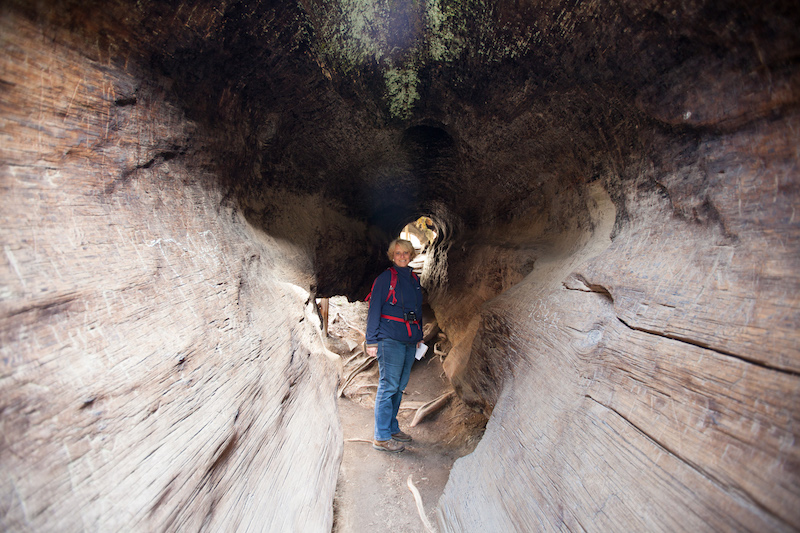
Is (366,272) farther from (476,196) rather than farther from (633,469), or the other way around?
(633,469)

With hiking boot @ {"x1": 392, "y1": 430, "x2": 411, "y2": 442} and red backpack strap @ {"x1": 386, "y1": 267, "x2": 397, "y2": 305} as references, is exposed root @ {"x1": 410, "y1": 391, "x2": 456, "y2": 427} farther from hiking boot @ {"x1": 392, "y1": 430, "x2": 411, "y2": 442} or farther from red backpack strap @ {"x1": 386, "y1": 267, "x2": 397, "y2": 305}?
red backpack strap @ {"x1": 386, "y1": 267, "x2": 397, "y2": 305}

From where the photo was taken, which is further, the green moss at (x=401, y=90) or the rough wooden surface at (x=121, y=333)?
the green moss at (x=401, y=90)

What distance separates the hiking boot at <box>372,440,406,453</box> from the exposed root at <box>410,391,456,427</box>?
0.57 metres

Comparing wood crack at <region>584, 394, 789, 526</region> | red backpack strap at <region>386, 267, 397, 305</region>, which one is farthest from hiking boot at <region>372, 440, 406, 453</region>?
wood crack at <region>584, 394, 789, 526</region>

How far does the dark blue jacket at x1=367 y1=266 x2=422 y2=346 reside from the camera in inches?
111

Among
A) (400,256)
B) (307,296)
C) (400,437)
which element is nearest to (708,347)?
(307,296)

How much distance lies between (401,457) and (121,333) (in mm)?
2701

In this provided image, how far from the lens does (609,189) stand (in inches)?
76.9

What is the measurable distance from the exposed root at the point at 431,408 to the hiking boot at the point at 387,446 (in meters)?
0.57

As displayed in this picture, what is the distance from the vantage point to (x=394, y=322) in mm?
2820

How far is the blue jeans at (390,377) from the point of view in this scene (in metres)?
2.82

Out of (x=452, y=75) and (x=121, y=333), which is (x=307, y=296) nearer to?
(x=121, y=333)

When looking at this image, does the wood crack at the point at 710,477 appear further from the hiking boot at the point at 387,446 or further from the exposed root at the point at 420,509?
the hiking boot at the point at 387,446

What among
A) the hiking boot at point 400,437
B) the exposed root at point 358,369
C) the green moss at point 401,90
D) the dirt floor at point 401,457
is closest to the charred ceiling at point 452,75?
the green moss at point 401,90
